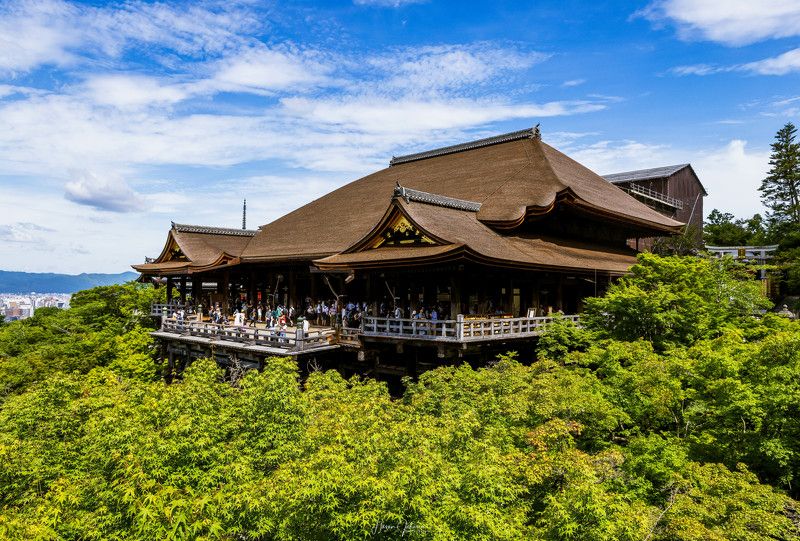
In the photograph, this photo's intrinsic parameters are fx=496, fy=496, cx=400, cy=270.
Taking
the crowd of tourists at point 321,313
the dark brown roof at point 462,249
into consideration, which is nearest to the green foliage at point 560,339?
the dark brown roof at point 462,249

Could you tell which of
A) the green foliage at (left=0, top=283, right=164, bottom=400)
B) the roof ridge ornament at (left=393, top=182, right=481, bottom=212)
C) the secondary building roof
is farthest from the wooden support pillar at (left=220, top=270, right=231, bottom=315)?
the roof ridge ornament at (left=393, top=182, right=481, bottom=212)

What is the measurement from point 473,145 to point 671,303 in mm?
20423

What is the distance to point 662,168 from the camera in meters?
47.7

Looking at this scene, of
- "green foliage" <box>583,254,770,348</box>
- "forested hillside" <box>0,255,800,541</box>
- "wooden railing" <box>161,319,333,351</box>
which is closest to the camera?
"forested hillside" <box>0,255,800,541</box>

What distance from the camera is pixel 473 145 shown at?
34.4 meters

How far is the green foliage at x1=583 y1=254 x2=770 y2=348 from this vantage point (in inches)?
653

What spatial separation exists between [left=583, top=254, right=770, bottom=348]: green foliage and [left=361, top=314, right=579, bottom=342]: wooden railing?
7.56 feet

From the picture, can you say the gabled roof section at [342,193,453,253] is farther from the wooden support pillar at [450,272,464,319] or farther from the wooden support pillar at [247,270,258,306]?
the wooden support pillar at [247,270,258,306]

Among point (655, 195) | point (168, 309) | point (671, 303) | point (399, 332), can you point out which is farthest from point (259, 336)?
point (655, 195)

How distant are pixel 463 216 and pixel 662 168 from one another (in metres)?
34.9

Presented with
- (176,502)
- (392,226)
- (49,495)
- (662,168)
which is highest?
(662,168)

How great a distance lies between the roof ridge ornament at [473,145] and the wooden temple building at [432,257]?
0.29 ft

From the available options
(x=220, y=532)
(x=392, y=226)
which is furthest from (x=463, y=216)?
(x=220, y=532)

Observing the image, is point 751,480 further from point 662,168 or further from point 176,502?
point 662,168
